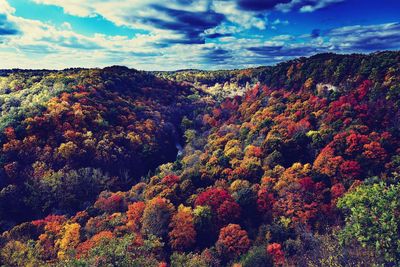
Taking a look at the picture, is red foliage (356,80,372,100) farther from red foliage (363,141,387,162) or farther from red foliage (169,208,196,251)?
red foliage (169,208,196,251)

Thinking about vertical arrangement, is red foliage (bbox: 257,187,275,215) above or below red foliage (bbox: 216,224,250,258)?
above

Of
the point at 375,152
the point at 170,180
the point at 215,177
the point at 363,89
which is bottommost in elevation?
the point at 215,177

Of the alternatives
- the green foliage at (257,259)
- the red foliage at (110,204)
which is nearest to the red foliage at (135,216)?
the red foliage at (110,204)

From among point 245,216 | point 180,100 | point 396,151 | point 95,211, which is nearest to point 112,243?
point 245,216

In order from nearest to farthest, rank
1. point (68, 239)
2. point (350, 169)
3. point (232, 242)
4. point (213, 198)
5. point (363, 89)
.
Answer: point (232, 242), point (68, 239), point (213, 198), point (350, 169), point (363, 89)

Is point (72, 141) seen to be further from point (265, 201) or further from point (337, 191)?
point (337, 191)

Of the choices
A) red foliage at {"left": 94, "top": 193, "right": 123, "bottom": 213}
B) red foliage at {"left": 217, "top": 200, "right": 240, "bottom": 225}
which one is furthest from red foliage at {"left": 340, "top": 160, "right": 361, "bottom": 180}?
red foliage at {"left": 94, "top": 193, "right": 123, "bottom": 213}

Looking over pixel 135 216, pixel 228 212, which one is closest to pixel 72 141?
pixel 135 216

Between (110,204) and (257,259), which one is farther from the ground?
(257,259)
